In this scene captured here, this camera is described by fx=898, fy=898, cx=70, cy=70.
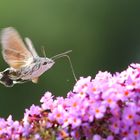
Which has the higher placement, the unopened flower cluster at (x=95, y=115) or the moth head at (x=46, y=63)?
the moth head at (x=46, y=63)

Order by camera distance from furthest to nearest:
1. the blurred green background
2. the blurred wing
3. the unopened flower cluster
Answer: the blurred green background, the blurred wing, the unopened flower cluster

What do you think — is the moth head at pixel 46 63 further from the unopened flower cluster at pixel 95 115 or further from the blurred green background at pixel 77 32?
the blurred green background at pixel 77 32

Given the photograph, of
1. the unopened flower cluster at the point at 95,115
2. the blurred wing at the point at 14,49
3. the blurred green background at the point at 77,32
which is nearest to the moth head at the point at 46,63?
the blurred wing at the point at 14,49

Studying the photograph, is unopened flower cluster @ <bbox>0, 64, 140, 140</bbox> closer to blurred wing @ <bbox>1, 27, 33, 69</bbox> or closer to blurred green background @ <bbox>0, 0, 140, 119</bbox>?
blurred wing @ <bbox>1, 27, 33, 69</bbox>

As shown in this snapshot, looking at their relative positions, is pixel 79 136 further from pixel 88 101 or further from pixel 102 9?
pixel 102 9

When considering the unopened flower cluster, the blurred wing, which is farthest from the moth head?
the unopened flower cluster

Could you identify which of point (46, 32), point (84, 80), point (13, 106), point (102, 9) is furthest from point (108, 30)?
point (84, 80)
